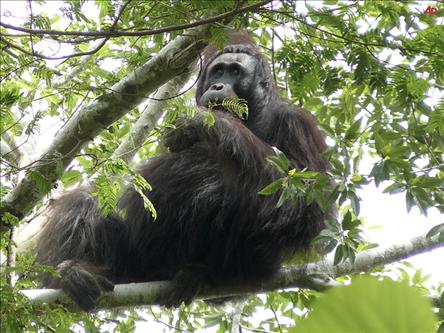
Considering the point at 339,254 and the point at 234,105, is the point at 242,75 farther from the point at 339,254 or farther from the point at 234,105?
the point at 339,254

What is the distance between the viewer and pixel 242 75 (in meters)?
4.73

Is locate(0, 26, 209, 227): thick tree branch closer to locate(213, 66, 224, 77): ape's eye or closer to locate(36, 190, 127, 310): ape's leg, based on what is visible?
locate(36, 190, 127, 310): ape's leg

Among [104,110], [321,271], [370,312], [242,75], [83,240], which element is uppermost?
[242,75]

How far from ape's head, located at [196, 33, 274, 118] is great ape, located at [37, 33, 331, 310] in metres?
0.23

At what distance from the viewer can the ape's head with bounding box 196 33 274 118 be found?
4664 mm

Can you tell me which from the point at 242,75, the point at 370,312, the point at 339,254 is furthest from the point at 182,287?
the point at 370,312

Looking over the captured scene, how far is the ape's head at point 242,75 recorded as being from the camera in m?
4.66

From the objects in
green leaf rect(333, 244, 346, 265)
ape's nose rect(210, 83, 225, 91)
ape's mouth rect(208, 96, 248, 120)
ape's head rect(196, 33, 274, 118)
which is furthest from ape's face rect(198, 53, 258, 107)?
green leaf rect(333, 244, 346, 265)

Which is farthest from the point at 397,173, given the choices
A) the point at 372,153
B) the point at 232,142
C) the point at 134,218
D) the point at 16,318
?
the point at 372,153

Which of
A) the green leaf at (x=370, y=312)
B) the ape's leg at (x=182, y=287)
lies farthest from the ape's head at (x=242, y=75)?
the green leaf at (x=370, y=312)

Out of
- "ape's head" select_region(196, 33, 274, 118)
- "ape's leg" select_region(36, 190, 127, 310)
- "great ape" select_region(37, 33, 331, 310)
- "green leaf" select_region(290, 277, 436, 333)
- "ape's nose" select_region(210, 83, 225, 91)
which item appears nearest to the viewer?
"green leaf" select_region(290, 277, 436, 333)

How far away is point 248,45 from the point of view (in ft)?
16.4

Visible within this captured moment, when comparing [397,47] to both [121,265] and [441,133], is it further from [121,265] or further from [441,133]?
[121,265]

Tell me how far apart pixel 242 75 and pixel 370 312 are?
456 centimetres
